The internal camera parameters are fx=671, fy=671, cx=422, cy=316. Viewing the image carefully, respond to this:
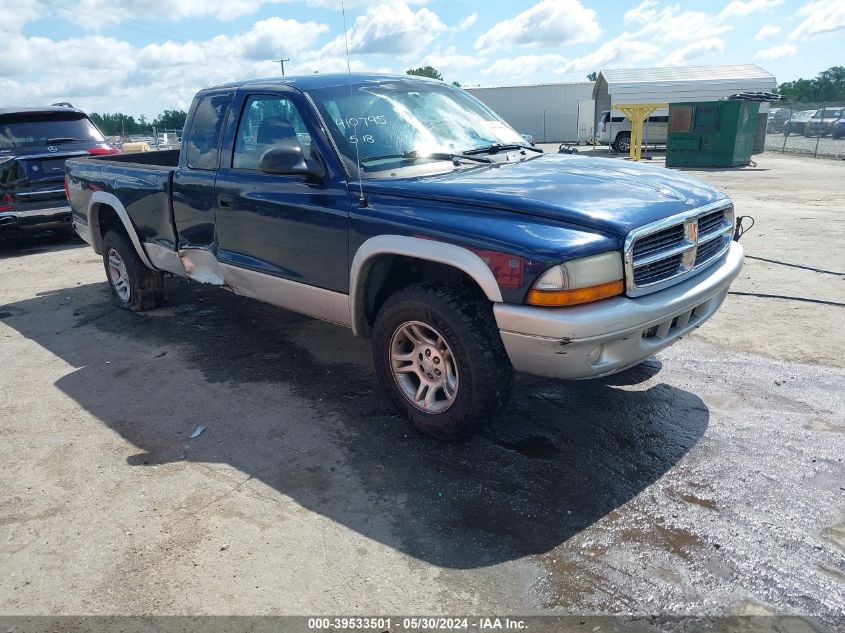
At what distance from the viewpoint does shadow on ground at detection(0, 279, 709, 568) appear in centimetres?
304

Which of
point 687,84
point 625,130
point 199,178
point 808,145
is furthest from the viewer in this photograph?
point 625,130

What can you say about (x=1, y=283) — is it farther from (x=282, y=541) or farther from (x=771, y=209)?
(x=771, y=209)

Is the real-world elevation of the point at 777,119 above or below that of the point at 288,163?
below

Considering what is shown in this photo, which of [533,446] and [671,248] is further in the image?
[533,446]

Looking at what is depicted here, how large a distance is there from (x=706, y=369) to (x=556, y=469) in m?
1.76

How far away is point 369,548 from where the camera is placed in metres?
2.86

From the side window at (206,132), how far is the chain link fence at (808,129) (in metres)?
24.4

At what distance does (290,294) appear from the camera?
4.34 meters

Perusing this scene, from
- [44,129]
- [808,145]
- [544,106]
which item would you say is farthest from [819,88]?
[44,129]

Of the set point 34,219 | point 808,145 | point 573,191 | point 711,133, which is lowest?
point 808,145

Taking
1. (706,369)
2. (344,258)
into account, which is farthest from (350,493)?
(706,369)

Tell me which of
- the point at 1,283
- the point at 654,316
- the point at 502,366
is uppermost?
the point at 654,316

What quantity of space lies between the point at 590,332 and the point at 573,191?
828mm

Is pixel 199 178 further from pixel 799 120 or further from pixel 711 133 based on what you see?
pixel 799 120
